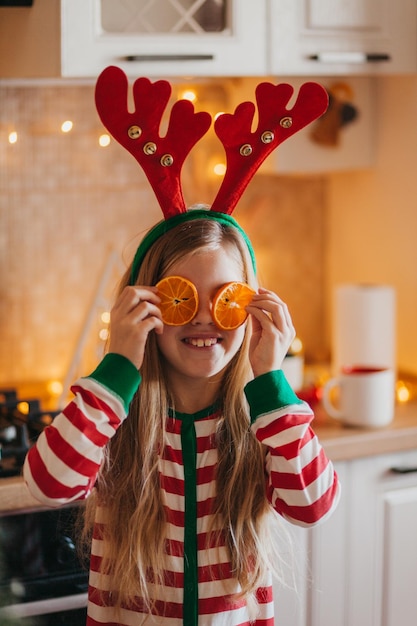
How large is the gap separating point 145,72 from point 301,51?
1.13 feet

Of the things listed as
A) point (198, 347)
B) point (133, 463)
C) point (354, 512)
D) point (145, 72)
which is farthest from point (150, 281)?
point (354, 512)

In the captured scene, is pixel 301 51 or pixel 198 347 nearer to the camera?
pixel 198 347

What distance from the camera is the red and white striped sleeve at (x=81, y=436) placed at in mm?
1114

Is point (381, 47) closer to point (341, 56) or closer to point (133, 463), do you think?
point (341, 56)

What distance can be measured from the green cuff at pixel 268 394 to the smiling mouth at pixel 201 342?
0.07 metres

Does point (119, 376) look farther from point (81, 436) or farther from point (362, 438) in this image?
point (362, 438)

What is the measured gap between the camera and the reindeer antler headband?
3.87 ft

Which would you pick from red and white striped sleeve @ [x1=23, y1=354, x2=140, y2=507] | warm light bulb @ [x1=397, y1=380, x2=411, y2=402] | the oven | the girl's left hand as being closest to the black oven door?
the oven

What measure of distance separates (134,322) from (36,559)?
63 centimetres

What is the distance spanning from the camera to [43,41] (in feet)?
5.65

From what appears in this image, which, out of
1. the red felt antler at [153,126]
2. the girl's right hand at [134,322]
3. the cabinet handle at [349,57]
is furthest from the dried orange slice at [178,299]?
the cabinet handle at [349,57]

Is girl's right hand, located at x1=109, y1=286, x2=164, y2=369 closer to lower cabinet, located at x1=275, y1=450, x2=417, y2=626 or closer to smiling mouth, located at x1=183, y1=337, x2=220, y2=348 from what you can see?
smiling mouth, located at x1=183, y1=337, x2=220, y2=348

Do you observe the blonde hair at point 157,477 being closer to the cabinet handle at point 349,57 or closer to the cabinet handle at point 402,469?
the cabinet handle at point 402,469

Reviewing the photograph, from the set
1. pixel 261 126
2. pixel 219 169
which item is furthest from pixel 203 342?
pixel 219 169
